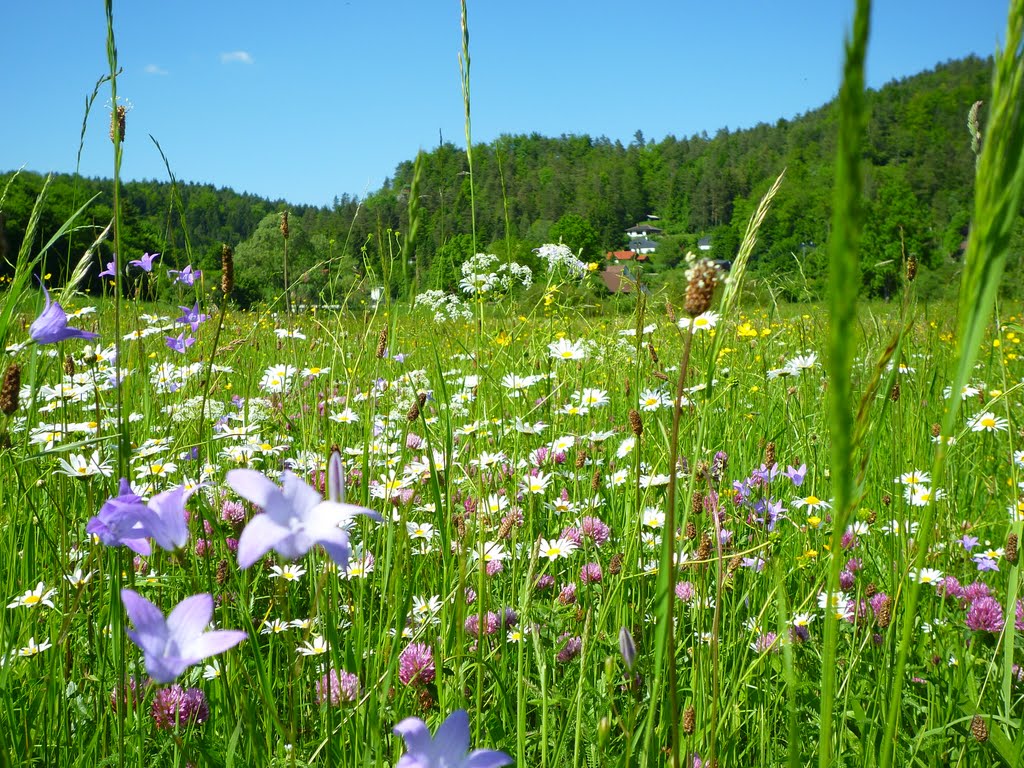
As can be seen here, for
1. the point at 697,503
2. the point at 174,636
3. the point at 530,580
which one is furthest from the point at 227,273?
the point at 697,503

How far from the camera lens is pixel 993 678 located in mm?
1236

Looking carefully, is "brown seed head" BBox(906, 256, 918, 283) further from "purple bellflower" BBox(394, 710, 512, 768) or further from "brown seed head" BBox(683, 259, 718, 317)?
"purple bellflower" BBox(394, 710, 512, 768)

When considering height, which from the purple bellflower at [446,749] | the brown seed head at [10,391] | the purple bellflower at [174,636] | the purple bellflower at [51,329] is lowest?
the purple bellflower at [446,749]

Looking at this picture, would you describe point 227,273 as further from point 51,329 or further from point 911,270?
point 911,270

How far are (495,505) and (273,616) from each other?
1.82ft

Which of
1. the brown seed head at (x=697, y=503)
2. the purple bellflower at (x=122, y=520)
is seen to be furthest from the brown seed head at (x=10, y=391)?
the brown seed head at (x=697, y=503)

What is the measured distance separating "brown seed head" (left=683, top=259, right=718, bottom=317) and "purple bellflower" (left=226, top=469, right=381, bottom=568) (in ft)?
0.84

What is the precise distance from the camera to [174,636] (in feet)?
1.45

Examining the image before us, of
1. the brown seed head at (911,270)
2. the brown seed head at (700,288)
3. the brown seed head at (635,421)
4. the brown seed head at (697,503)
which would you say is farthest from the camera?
the brown seed head at (697,503)

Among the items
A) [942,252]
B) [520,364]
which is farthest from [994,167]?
[942,252]

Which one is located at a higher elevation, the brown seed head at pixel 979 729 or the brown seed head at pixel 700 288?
the brown seed head at pixel 700 288

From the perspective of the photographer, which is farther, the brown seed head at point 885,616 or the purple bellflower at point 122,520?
the brown seed head at point 885,616

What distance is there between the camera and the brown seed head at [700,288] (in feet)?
1.65

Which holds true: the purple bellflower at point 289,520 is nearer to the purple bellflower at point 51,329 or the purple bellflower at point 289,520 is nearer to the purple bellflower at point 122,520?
the purple bellflower at point 122,520
